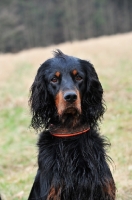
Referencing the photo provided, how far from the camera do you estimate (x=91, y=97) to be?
3.79 metres

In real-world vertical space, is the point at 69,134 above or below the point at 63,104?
below

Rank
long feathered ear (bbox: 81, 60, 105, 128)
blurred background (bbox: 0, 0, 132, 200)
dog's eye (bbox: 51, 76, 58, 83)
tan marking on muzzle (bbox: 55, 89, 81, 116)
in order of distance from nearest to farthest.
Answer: tan marking on muzzle (bbox: 55, 89, 81, 116)
dog's eye (bbox: 51, 76, 58, 83)
long feathered ear (bbox: 81, 60, 105, 128)
blurred background (bbox: 0, 0, 132, 200)

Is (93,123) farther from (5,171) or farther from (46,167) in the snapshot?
(5,171)

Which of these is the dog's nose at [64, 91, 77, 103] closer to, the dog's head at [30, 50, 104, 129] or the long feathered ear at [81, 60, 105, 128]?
the dog's head at [30, 50, 104, 129]

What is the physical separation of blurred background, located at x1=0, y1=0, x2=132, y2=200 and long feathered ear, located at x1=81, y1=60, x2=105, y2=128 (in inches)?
36.4

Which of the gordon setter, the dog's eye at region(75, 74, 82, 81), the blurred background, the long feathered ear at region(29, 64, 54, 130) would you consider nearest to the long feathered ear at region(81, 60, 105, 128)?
the gordon setter

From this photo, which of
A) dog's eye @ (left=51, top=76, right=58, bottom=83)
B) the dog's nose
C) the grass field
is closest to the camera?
the dog's nose

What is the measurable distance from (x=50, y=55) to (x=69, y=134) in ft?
52.1

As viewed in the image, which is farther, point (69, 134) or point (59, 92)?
point (69, 134)

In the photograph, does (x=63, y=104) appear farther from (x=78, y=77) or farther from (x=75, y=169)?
(x=75, y=169)

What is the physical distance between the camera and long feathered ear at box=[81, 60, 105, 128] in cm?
376

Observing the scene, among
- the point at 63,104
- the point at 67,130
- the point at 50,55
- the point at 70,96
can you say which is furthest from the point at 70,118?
the point at 50,55

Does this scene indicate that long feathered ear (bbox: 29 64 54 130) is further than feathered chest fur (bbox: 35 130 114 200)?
Yes

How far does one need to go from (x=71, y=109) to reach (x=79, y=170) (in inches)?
25.3
